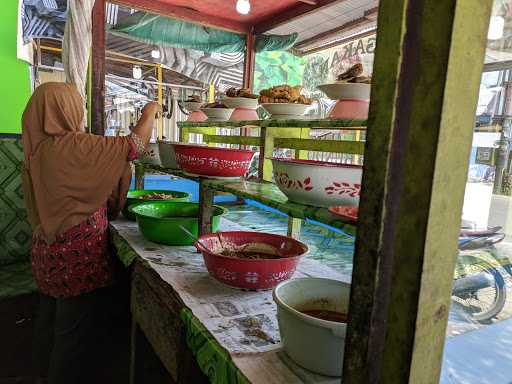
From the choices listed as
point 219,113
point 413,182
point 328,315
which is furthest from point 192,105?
point 413,182

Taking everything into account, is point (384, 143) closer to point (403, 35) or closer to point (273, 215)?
point (403, 35)

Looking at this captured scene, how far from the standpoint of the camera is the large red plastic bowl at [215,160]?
1.59 m

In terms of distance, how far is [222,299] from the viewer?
55.2 inches

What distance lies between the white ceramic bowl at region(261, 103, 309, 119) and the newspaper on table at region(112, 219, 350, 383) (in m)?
0.71

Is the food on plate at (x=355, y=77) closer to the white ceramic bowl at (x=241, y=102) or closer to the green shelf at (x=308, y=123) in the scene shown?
the green shelf at (x=308, y=123)

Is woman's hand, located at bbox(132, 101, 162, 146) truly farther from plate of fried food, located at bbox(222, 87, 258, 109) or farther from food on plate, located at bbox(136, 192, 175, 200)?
food on plate, located at bbox(136, 192, 175, 200)

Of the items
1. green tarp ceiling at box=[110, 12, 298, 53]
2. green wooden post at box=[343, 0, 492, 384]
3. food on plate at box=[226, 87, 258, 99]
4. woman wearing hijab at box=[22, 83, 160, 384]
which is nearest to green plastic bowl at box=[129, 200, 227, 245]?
woman wearing hijab at box=[22, 83, 160, 384]

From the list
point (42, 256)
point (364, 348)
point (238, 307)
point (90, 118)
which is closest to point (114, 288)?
point (42, 256)

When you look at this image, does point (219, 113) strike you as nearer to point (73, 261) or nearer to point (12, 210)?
point (73, 261)

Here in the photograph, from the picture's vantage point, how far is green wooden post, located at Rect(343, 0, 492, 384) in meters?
0.61

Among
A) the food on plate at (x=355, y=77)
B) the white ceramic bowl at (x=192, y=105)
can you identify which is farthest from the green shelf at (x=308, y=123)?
the white ceramic bowl at (x=192, y=105)

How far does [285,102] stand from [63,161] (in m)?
1.10

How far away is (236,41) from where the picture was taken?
10.6 ft

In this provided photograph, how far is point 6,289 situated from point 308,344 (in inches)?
93.1
